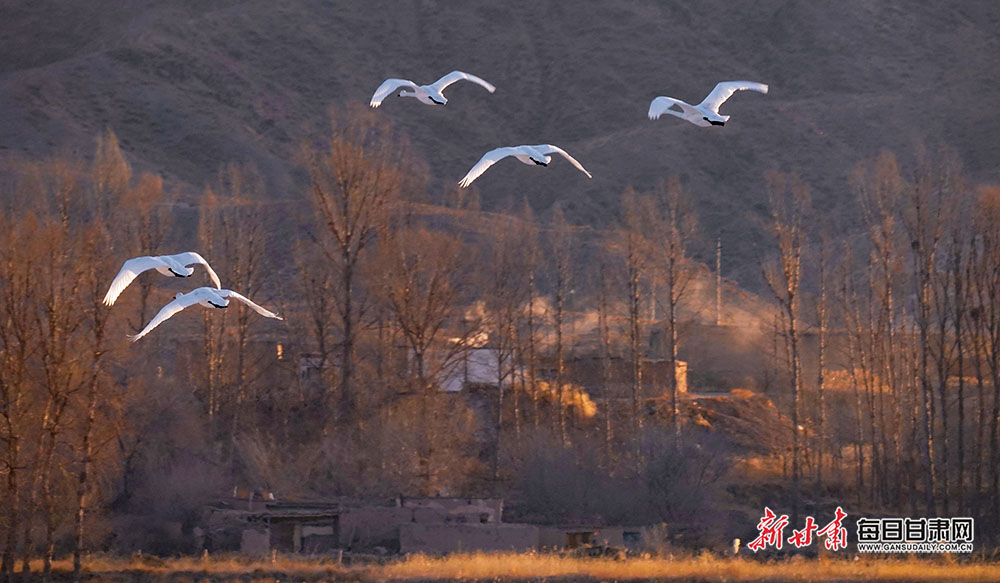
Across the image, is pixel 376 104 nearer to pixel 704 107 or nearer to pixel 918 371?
pixel 704 107

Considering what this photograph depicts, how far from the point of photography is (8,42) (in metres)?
152

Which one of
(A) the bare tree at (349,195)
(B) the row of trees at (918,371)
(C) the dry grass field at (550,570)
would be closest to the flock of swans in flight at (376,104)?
(C) the dry grass field at (550,570)

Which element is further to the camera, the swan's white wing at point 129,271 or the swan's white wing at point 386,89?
the swan's white wing at point 386,89

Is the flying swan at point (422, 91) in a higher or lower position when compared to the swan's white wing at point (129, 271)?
higher

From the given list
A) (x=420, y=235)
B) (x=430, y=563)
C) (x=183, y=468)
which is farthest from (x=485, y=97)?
(x=430, y=563)

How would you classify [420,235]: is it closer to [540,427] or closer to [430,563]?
[540,427]

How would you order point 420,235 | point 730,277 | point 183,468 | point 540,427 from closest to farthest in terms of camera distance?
point 183,468 < point 540,427 < point 420,235 < point 730,277

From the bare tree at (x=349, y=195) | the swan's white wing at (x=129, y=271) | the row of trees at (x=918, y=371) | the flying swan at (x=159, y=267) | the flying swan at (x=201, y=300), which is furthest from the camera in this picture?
the bare tree at (x=349, y=195)

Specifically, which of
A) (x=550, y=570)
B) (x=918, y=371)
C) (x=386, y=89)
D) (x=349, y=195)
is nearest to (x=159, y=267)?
(x=386, y=89)

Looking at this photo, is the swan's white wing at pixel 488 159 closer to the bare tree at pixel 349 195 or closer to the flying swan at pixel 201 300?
the flying swan at pixel 201 300

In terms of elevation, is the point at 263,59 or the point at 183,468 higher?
the point at 263,59

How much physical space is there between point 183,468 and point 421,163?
61831mm

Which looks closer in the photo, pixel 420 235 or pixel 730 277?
pixel 420 235

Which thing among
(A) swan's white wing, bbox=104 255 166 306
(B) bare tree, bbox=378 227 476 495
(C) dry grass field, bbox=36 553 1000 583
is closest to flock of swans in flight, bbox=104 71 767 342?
(A) swan's white wing, bbox=104 255 166 306
